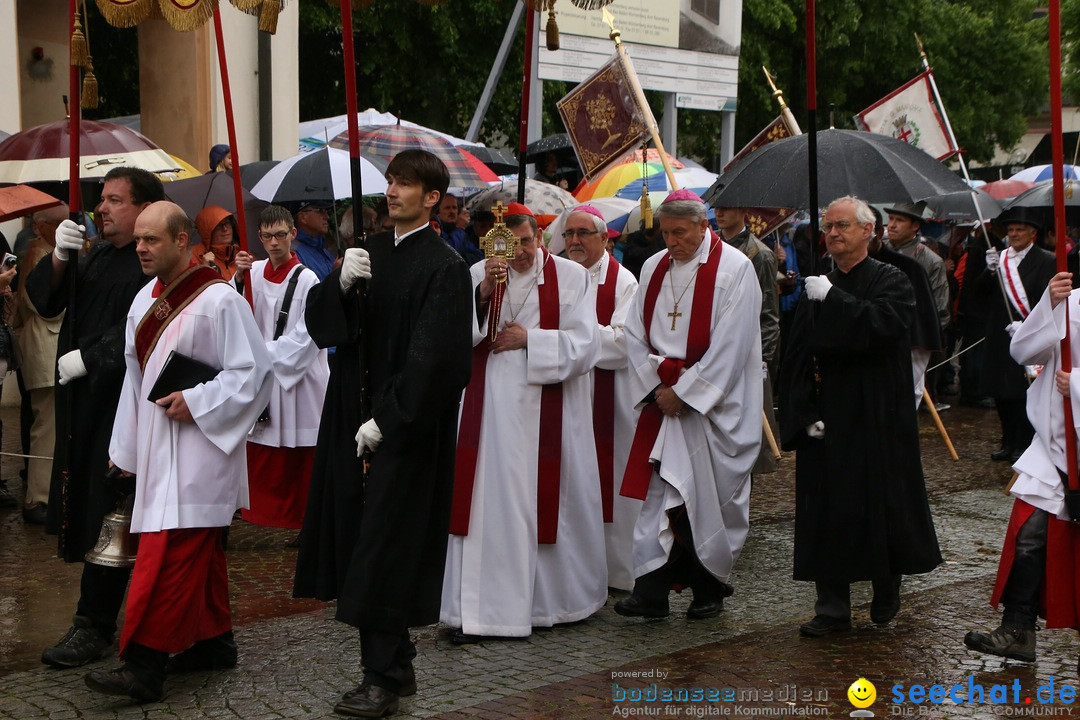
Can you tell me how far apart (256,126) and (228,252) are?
262 inches

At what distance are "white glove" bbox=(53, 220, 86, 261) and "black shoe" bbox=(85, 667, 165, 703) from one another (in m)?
1.72

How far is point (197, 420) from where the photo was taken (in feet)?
17.4

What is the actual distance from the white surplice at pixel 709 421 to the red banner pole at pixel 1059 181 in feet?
5.23

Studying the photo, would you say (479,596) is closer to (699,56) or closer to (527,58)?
(527,58)

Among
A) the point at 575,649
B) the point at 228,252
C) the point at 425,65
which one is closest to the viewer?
the point at 575,649

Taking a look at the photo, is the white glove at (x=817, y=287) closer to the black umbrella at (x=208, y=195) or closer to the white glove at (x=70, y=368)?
the white glove at (x=70, y=368)

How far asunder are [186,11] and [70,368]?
173cm

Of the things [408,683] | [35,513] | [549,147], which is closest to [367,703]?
[408,683]

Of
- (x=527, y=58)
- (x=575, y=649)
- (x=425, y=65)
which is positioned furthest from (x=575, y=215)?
(x=425, y=65)

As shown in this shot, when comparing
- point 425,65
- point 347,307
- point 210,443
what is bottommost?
point 210,443

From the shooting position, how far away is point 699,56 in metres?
21.7

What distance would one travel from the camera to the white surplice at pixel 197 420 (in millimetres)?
5301

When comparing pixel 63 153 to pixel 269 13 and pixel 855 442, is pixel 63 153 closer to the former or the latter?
pixel 269 13

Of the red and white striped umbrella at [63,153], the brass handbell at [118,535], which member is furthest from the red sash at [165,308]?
the red and white striped umbrella at [63,153]
